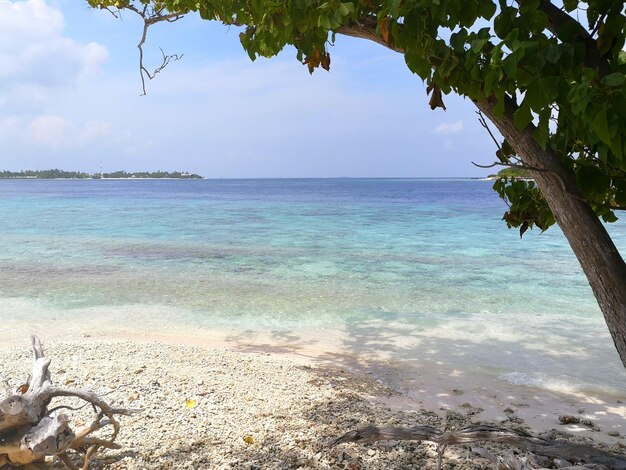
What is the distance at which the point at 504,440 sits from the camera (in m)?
1.93

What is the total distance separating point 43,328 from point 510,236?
1733 centimetres

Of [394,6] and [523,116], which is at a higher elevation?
[394,6]

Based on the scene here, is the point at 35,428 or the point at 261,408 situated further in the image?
the point at 261,408

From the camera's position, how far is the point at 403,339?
267 inches

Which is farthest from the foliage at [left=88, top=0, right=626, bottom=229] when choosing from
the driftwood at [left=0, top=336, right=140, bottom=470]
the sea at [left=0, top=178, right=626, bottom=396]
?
the sea at [left=0, top=178, right=626, bottom=396]

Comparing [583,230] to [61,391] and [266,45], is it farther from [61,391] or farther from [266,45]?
[61,391]

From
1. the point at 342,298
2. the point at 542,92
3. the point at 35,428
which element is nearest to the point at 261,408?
Answer: the point at 35,428

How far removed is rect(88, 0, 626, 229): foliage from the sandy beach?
1785mm

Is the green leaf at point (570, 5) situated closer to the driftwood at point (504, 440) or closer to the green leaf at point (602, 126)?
the green leaf at point (602, 126)

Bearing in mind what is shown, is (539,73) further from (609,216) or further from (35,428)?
(35,428)

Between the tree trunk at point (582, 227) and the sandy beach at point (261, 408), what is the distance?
1290 mm

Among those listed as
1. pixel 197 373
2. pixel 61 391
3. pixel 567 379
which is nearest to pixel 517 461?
pixel 61 391

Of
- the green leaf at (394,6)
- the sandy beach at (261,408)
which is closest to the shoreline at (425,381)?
the sandy beach at (261,408)

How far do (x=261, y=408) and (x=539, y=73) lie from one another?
3.11 metres
